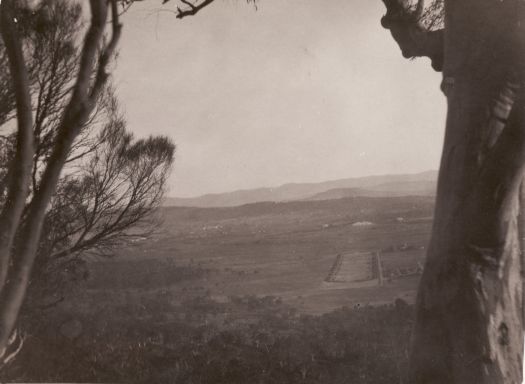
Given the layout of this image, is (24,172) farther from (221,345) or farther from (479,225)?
(221,345)

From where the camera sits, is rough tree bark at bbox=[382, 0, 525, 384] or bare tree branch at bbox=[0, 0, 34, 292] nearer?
bare tree branch at bbox=[0, 0, 34, 292]

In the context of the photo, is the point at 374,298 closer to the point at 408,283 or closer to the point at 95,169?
the point at 408,283

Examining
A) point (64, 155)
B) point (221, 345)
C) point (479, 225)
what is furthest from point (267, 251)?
point (64, 155)

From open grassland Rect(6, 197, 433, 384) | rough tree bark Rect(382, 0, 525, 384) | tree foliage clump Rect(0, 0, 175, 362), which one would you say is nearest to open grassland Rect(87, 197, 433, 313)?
open grassland Rect(6, 197, 433, 384)

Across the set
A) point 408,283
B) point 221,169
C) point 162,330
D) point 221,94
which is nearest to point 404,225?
point 408,283

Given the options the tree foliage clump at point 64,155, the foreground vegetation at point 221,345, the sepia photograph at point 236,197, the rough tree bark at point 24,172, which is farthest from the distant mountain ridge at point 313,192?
the rough tree bark at point 24,172

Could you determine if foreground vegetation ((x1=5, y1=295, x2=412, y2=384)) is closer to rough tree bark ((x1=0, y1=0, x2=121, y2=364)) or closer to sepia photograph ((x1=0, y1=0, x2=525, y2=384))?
sepia photograph ((x1=0, y1=0, x2=525, y2=384))
